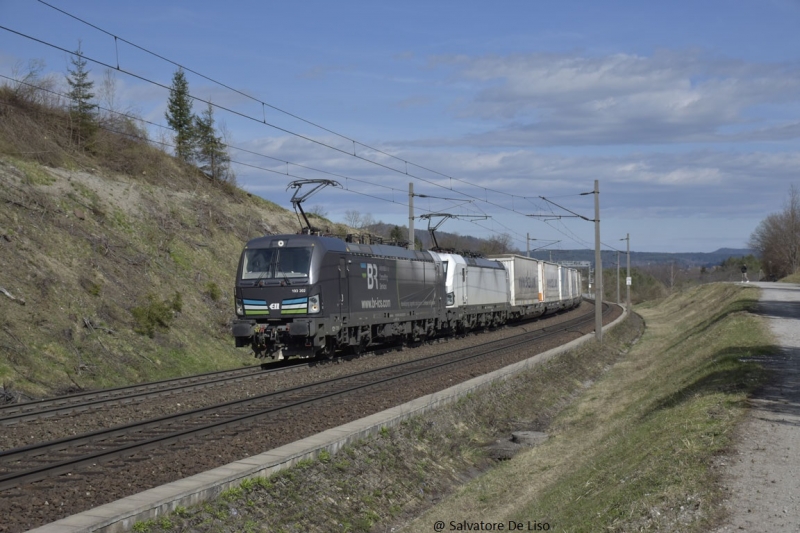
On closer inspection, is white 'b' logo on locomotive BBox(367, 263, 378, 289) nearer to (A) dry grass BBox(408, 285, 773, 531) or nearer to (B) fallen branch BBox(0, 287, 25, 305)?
(A) dry grass BBox(408, 285, 773, 531)

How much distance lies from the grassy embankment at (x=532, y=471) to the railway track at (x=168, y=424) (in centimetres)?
219

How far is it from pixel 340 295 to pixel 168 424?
10.6m

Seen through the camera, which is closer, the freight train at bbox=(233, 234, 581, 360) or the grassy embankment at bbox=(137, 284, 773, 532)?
the grassy embankment at bbox=(137, 284, 773, 532)

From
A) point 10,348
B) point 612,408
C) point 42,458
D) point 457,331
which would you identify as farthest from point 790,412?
point 457,331

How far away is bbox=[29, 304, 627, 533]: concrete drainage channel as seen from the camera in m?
7.24

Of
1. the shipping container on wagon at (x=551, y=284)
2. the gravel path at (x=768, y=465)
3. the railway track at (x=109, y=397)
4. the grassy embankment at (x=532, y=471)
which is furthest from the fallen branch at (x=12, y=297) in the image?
the shipping container on wagon at (x=551, y=284)

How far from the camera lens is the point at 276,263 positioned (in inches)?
858

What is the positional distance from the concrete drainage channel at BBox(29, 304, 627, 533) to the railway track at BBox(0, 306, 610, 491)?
5.50 ft

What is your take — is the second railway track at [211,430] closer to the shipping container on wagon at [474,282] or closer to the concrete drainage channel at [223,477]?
the concrete drainage channel at [223,477]

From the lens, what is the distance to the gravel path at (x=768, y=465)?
730 cm

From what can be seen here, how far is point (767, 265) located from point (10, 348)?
375ft

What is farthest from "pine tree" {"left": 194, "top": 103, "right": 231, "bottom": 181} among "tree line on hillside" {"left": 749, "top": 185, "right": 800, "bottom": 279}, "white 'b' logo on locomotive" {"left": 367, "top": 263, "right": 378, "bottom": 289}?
"tree line on hillside" {"left": 749, "top": 185, "right": 800, "bottom": 279}

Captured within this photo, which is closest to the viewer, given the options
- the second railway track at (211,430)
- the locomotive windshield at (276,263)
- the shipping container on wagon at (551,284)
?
the second railway track at (211,430)

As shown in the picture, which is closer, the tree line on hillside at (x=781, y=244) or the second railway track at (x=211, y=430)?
the second railway track at (x=211, y=430)
